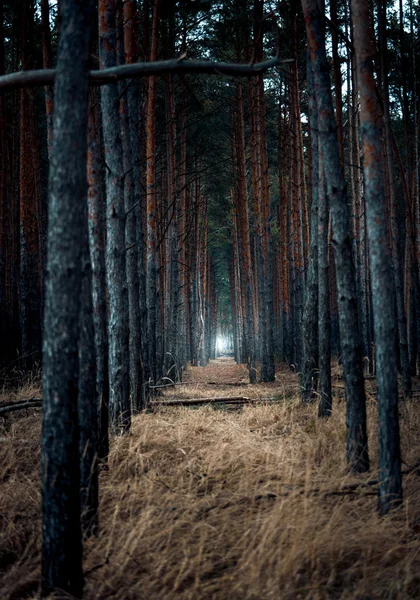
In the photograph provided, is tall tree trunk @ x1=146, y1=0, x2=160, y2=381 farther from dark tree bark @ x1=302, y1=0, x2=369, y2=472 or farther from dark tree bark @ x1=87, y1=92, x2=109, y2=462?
dark tree bark @ x1=302, y1=0, x2=369, y2=472

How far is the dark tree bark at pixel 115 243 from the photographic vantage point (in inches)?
197

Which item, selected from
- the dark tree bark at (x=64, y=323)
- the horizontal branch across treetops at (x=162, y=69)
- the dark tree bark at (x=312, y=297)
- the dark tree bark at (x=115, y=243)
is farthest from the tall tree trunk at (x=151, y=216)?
the dark tree bark at (x=64, y=323)

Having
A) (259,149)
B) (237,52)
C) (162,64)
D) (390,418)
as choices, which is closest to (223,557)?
(390,418)

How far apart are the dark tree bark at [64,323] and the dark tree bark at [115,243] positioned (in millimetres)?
2650

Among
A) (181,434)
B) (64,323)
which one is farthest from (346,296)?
(64,323)

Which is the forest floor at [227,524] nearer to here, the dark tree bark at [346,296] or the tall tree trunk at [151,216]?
the dark tree bark at [346,296]

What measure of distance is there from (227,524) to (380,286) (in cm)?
202

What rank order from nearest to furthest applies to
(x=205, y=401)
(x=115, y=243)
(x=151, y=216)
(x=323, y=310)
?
(x=115, y=243), (x=323, y=310), (x=205, y=401), (x=151, y=216)

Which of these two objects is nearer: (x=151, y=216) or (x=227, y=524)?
(x=227, y=524)

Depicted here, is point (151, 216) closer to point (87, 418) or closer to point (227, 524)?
point (87, 418)

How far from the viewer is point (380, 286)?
3488mm

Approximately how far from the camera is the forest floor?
244 centimetres

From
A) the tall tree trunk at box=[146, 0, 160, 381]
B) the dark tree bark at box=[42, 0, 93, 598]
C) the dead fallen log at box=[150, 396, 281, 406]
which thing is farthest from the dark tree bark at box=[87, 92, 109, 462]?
the tall tree trunk at box=[146, 0, 160, 381]

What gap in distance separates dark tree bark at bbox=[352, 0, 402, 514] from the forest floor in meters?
0.25
